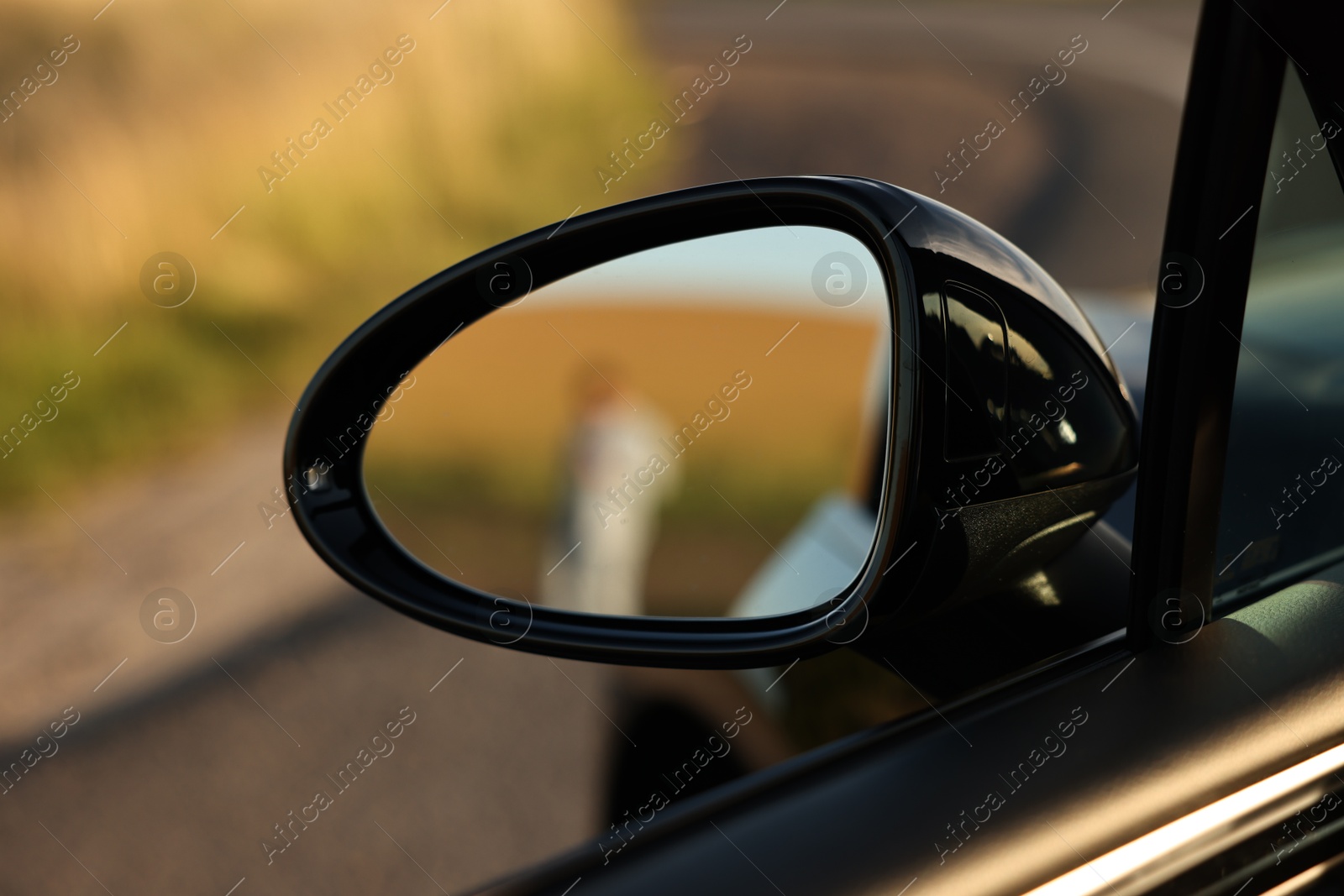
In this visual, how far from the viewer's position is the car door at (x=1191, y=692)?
104 cm

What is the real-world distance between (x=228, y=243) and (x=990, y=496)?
39.3 feet

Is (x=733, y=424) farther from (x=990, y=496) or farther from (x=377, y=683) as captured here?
(x=990, y=496)

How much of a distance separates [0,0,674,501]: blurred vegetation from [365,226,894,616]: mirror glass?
140 inches

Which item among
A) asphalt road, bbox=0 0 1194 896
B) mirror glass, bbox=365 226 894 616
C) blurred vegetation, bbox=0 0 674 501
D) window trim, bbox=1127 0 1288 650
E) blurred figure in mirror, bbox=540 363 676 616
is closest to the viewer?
window trim, bbox=1127 0 1288 650

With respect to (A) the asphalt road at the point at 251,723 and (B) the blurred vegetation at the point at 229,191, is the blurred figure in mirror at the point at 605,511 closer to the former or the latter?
(A) the asphalt road at the point at 251,723

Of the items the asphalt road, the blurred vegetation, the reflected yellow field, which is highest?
the blurred vegetation

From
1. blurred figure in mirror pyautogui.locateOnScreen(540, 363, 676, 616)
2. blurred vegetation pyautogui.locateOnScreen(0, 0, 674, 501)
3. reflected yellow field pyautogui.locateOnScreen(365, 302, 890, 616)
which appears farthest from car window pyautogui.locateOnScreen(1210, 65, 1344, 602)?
blurred vegetation pyautogui.locateOnScreen(0, 0, 674, 501)

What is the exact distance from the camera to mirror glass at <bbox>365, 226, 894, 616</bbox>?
1726 millimetres

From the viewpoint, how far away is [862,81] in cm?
2139

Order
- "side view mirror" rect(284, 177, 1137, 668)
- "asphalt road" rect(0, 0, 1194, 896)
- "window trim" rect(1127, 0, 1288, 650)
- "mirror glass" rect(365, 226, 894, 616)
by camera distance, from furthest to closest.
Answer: "asphalt road" rect(0, 0, 1194, 896)
"mirror glass" rect(365, 226, 894, 616)
"side view mirror" rect(284, 177, 1137, 668)
"window trim" rect(1127, 0, 1288, 650)

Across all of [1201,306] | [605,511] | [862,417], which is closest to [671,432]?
[605,511]

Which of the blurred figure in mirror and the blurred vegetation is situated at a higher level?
the blurred vegetation

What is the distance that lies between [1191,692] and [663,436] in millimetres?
7546

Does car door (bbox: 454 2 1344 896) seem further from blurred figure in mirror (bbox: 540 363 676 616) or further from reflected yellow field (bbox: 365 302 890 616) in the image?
blurred figure in mirror (bbox: 540 363 676 616)
